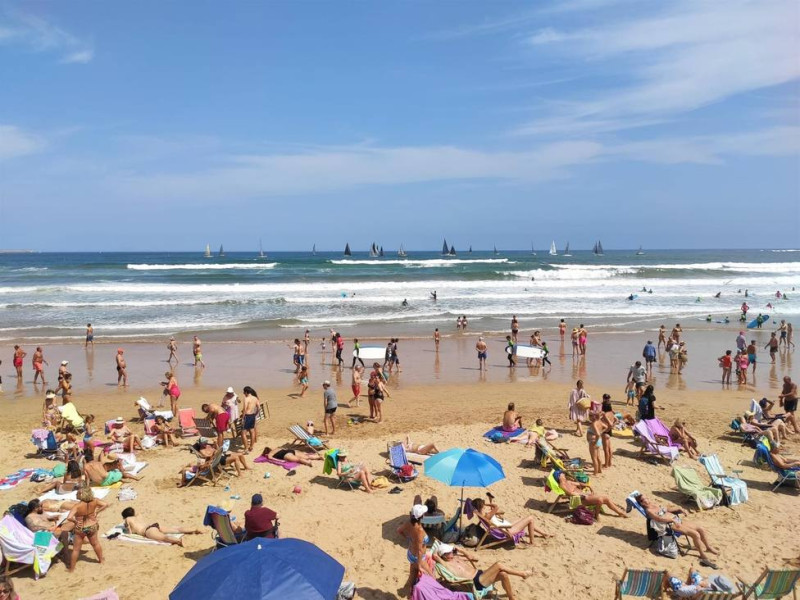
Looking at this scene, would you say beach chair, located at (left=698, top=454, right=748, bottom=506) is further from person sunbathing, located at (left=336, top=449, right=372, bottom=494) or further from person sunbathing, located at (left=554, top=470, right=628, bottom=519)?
person sunbathing, located at (left=336, top=449, right=372, bottom=494)

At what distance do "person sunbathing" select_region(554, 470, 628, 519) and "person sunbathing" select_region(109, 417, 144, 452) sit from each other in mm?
7894

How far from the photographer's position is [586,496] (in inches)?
323

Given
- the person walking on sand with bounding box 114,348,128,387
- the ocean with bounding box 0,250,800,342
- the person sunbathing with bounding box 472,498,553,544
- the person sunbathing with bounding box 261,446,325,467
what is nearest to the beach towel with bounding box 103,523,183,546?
the person sunbathing with bounding box 261,446,325,467

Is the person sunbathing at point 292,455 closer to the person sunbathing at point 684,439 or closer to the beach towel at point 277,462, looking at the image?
the beach towel at point 277,462

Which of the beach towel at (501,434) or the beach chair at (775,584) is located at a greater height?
the beach chair at (775,584)

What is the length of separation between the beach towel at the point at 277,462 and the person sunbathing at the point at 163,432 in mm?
2095

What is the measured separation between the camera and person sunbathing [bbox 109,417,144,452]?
10750mm

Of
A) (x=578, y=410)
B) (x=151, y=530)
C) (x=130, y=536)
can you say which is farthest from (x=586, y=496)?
(x=130, y=536)

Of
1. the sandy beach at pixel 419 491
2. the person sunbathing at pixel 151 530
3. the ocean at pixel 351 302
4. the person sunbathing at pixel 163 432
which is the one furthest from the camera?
the ocean at pixel 351 302

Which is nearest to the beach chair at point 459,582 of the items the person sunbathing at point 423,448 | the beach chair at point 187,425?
the person sunbathing at point 423,448

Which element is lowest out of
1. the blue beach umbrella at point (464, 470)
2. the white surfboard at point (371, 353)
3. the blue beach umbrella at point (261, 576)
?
the white surfboard at point (371, 353)

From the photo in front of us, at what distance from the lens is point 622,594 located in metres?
6.34

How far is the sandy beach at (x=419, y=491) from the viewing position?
6.93 m

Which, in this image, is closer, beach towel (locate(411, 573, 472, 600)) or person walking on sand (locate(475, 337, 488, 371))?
beach towel (locate(411, 573, 472, 600))
